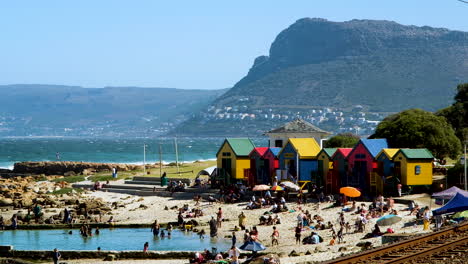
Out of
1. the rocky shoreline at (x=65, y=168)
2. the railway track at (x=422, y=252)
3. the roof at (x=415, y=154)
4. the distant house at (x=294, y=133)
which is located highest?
the distant house at (x=294, y=133)

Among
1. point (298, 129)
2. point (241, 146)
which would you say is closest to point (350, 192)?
point (241, 146)

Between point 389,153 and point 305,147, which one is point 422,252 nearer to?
point 389,153

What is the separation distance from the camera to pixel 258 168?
2318 inches

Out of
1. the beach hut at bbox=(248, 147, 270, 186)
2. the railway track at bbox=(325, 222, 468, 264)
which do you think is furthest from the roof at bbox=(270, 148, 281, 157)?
the railway track at bbox=(325, 222, 468, 264)

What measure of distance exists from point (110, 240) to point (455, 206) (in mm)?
19460

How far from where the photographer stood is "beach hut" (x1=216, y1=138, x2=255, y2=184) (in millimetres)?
→ 60344

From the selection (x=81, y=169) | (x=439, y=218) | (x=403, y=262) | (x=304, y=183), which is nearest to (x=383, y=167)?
(x=304, y=183)

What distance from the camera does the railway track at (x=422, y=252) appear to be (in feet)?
82.1

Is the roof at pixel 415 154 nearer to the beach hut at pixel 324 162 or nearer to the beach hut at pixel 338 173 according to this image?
the beach hut at pixel 338 173

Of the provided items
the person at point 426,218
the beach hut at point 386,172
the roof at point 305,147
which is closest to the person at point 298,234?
the person at point 426,218

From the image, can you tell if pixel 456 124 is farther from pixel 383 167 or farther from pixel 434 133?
pixel 383 167

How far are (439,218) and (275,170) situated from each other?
23.5m

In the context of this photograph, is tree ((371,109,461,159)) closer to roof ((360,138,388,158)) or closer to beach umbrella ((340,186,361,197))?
roof ((360,138,388,158))

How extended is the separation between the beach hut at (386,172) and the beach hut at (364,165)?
36cm
